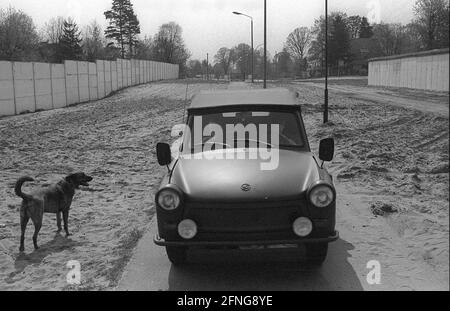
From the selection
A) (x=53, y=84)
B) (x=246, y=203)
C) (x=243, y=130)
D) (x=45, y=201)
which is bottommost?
(x=45, y=201)

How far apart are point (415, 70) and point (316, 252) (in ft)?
8.18

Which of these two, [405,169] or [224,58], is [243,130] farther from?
[224,58]

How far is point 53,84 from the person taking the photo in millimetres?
35625

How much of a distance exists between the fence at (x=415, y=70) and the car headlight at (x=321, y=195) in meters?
1.28

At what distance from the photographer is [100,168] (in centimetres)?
1220

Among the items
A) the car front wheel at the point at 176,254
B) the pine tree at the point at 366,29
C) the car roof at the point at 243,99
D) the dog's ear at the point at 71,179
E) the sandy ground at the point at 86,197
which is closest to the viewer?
the car front wheel at the point at 176,254

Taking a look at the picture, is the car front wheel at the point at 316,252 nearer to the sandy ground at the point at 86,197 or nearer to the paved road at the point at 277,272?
the paved road at the point at 277,272

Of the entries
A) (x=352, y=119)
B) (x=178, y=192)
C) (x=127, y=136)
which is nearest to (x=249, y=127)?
(x=178, y=192)

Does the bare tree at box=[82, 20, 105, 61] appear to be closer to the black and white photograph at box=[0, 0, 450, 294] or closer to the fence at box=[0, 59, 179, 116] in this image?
the fence at box=[0, 59, 179, 116]

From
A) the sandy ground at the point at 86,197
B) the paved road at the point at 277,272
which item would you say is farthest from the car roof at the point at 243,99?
the sandy ground at the point at 86,197

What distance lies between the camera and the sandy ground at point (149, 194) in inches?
224

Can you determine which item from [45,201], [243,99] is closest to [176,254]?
[243,99]

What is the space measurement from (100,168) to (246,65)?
280 ft

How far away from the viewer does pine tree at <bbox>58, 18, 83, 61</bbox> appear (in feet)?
241
